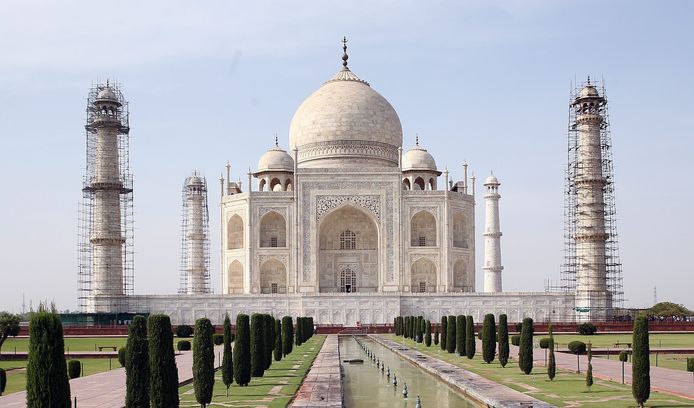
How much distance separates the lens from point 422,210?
3484cm

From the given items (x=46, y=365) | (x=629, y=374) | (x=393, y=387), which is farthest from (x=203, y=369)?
(x=629, y=374)

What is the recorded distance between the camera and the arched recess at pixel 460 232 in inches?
1411

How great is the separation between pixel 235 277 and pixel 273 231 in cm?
230

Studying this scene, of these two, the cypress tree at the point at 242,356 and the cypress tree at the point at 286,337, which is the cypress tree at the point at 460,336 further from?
the cypress tree at the point at 242,356

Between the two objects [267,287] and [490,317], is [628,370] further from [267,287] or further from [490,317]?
[267,287]

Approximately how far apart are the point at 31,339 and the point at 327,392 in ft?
17.5

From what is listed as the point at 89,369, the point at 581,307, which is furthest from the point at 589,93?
the point at 89,369

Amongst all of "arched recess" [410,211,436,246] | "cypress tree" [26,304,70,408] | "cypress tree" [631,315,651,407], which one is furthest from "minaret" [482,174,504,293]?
"cypress tree" [26,304,70,408]

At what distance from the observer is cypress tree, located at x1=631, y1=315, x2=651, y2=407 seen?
10.8m

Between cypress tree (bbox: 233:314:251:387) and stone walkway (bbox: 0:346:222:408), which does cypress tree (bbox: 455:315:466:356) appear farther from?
Result: cypress tree (bbox: 233:314:251:387)

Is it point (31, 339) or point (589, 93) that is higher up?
point (589, 93)

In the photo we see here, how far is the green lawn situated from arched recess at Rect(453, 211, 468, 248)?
1842 centimetres

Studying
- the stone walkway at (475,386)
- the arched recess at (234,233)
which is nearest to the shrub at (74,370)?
the stone walkway at (475,386)

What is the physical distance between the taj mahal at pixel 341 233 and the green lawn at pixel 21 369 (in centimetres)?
1151
